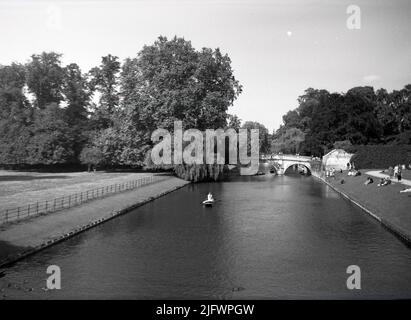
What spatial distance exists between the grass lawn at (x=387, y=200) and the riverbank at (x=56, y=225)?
2591cm

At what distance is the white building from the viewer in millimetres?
95600

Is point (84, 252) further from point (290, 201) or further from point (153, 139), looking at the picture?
point (153, 139)

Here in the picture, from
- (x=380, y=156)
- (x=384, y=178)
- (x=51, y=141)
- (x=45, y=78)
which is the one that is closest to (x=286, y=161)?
(x=380, y=156)

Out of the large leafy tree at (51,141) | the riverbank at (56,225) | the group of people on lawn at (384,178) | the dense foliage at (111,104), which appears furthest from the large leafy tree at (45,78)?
the group of people on lawn at (384,178)

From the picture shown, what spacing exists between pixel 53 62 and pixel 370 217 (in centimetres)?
9609

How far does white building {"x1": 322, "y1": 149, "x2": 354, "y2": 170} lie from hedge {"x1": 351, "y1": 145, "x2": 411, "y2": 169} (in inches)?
174

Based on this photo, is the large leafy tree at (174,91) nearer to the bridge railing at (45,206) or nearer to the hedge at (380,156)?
the bridge railing at (45,206)

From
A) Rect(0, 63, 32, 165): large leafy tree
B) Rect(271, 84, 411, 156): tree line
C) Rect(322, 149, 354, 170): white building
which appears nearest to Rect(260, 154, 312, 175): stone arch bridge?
Rect(271, 84, 411, 156): tree line

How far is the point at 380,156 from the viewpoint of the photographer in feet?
285

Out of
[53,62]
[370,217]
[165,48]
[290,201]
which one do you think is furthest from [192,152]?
[53,62]

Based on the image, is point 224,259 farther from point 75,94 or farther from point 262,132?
point 262,132

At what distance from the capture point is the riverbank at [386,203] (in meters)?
35.4

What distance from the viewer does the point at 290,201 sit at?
55969 mm

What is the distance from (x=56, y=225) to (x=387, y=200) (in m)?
32.0
